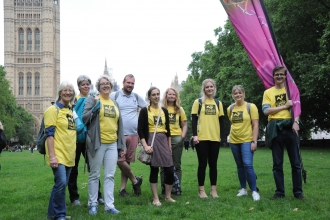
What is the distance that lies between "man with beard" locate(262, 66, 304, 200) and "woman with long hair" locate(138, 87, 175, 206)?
71.9 inches

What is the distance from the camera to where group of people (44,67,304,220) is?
6404 mm

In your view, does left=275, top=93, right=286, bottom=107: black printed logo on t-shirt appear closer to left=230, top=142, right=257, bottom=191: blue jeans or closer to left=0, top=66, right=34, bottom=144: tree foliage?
left=230, top=142, right=257, bottom=191: blue jeans

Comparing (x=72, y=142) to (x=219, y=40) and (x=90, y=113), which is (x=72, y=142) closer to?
(x=90, y=113)

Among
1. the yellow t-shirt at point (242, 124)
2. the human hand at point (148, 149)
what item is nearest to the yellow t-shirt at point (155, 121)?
the human hand at point (148, 149)

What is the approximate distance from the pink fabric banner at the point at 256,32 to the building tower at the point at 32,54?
11389 cm

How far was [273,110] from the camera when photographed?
780cm

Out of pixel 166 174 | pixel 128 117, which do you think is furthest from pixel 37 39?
pixel 166 174

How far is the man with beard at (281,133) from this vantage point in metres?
7.81

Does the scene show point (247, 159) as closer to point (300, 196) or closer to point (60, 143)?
point (300, 196)

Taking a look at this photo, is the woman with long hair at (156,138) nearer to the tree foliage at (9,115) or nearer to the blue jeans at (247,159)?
the blue jeans at (247,159)

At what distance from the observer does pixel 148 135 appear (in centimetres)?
770

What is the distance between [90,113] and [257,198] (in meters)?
3.34

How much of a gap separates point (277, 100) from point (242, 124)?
79cm

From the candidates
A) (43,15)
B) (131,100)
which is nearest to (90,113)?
(131,100)
